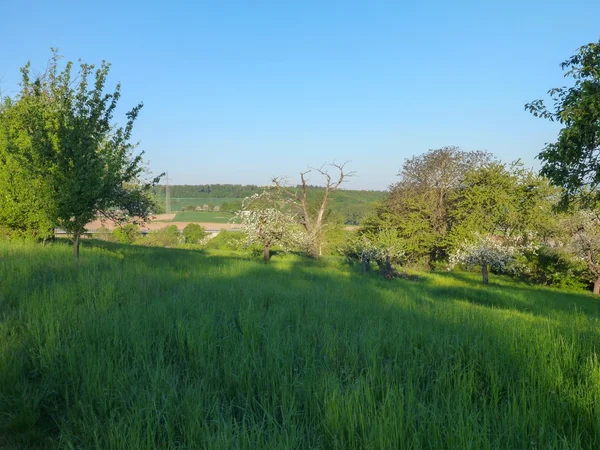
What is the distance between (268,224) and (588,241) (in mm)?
21980

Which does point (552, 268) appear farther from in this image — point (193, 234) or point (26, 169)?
point (193, 234)

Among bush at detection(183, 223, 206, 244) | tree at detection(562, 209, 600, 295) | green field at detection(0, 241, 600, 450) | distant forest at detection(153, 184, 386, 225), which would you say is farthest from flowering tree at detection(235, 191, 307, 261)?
bush at detection(183, 223, 206, 244)

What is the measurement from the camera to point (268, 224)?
28.0 metres

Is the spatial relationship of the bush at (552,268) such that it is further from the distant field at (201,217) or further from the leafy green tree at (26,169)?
the distant field at (201,217)

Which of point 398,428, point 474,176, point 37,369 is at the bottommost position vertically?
point 37,369

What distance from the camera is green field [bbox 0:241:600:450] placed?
113 inches

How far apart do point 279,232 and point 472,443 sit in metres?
26.3

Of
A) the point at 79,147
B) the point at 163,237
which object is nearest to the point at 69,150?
the point at 79,147

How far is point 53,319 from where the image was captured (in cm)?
523

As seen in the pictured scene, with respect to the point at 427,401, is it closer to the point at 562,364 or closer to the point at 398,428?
the point at 398,428

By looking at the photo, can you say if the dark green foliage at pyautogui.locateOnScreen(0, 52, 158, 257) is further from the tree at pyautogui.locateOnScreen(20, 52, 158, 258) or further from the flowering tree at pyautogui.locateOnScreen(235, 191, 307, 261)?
the flowering tree at pyautogui.locateOnScreen(235, 191, 307, 261)

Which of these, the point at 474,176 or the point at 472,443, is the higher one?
the point at 474,176

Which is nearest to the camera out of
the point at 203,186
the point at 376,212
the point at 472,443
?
the point at 472,443

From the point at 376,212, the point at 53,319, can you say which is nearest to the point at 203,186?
the point at 376,212
